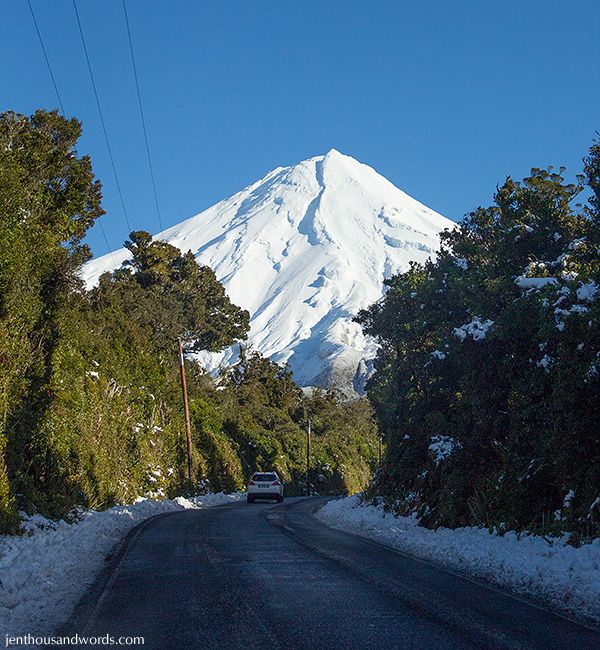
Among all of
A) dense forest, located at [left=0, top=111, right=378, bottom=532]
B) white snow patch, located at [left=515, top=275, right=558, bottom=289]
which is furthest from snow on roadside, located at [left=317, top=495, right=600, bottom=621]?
dense forest, located at [left=0, top=111, right=378, bottom=532]

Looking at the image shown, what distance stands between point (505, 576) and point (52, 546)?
836 cm

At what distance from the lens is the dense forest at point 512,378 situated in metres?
12.4

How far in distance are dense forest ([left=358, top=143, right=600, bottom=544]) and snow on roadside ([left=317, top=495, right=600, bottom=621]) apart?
1.93 ft

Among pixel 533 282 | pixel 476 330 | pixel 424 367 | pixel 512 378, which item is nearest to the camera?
pixel 533 282

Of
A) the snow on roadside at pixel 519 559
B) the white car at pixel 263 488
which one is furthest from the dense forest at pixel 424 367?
the white car at pixel 263 488

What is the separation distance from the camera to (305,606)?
8242 mm

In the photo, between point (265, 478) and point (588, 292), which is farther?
point (265, 478)

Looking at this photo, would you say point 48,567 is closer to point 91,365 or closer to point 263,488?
point 91,365

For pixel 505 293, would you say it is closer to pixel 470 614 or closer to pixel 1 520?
pixel 470 614

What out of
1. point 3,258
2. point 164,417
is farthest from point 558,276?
point 164,417

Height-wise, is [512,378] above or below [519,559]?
above

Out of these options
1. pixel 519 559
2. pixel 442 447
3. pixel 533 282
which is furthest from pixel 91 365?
pixel 519 559

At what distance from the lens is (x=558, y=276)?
13852 mm

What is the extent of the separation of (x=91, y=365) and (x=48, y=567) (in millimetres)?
18470
